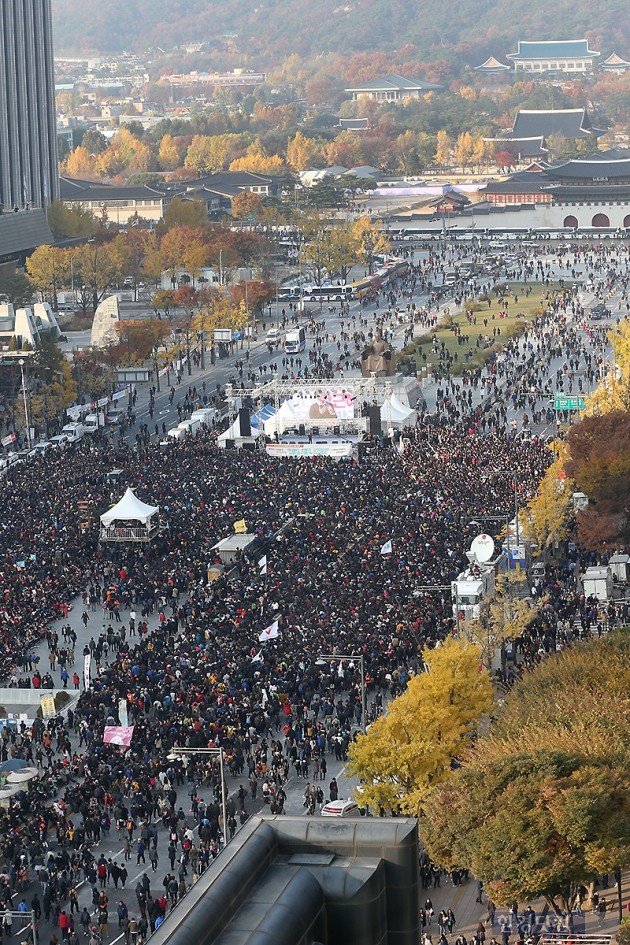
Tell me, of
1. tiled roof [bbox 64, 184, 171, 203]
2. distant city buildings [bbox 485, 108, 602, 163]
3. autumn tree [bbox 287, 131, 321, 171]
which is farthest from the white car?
distant city buildings [bbox 485, 108, 602, 163]

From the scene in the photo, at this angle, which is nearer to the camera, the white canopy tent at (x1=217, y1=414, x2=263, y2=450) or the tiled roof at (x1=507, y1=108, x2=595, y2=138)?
the white canopy tent at (x1=217, y1=414, x2=263, y2=450)

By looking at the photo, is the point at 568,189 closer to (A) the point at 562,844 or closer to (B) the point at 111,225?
(B) the point at 111,225

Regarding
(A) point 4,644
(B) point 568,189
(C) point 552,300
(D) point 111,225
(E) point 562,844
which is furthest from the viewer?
(B) point 568,189

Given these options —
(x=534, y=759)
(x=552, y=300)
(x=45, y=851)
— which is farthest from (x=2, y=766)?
(x=552, y=300)

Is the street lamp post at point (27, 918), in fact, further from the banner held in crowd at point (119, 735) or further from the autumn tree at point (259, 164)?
the autumn tree at point (259, 164)

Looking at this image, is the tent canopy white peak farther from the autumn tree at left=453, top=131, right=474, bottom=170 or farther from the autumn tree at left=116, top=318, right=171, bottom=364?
the autumn tree at left=453, top=131, right=474, bottom=170

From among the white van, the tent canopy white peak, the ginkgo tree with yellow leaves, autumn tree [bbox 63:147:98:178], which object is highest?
the ginkgo tree with yellow leaves

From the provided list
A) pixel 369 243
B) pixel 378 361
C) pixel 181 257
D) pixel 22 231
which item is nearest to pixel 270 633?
pixel 378 361

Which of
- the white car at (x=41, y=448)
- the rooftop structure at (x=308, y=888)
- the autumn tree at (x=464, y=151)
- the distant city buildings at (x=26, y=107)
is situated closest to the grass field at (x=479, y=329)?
the white car at (x=41, y=448)
